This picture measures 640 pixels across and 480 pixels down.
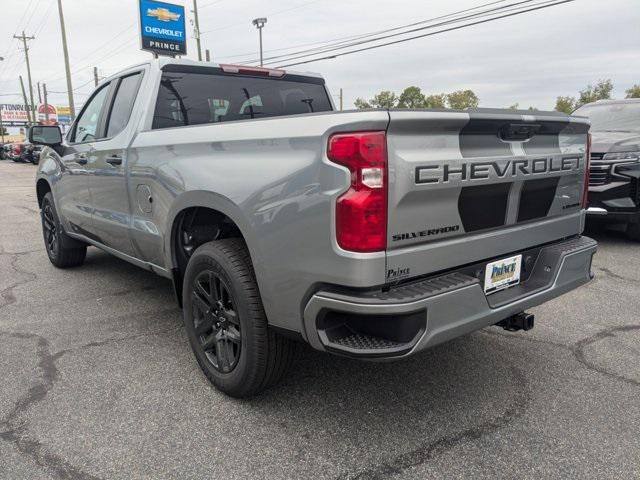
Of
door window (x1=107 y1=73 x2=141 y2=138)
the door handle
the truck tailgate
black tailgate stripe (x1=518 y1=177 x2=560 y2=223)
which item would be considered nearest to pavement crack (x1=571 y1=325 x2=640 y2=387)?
the truck tailgate

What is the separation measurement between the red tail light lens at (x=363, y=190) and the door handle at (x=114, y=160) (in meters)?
2.25

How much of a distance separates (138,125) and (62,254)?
8.54ft

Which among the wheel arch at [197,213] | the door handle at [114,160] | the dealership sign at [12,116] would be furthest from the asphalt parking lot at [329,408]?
the dealership sign at [12,116]

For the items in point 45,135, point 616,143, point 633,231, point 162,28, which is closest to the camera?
point 45,135

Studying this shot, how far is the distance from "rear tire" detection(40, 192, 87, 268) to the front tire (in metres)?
3.02

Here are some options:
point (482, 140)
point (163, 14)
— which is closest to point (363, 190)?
point (482, 140)

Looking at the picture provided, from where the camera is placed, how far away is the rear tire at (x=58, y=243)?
213 inches

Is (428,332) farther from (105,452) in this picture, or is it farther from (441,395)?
(105,452)

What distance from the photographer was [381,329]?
208 centimetres

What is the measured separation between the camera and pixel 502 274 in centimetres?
256

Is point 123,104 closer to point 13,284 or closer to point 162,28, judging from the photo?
point 13,284

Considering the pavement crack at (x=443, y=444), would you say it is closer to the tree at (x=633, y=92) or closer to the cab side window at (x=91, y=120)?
the cab side window at (x=91, y=120)

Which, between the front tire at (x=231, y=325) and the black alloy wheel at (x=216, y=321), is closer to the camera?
the front tire at (x=231, y=325)

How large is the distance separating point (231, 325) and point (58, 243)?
3608 millimetres
